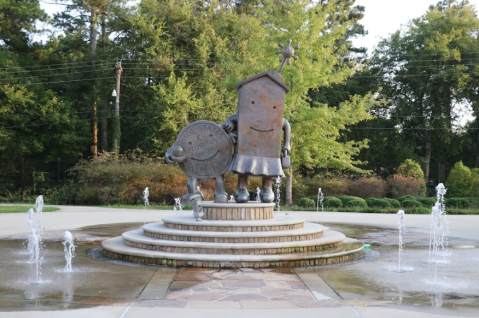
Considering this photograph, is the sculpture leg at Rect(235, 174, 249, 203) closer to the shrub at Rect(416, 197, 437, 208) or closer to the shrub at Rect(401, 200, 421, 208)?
the shrub at Rect(401, 200, 421, 208)

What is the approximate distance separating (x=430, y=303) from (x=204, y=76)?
91.8 ft

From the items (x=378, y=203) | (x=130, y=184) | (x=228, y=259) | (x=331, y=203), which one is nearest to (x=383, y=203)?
(x=378, y=203)

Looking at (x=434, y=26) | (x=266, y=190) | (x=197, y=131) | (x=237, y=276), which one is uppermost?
(x=434, y=26)

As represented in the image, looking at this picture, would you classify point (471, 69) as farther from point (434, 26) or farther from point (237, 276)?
point (237, 276)

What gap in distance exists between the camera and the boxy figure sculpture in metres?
10.9

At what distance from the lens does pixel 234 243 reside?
9180 millimetres

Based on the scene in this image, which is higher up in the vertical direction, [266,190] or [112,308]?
[266,190]

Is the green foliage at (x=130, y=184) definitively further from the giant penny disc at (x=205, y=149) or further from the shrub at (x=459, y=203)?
the giant penny disc at (x=205, y=149)

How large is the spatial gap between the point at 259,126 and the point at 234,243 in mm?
2844

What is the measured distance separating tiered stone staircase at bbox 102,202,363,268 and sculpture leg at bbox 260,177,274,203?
19.0 inches

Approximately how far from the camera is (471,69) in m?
37.3

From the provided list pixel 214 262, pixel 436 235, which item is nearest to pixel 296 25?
pixel 436 235

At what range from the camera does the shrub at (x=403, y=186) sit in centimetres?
2642

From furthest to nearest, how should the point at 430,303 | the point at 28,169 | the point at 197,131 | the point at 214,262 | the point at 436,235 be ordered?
the point at 28,169 → the point at 436,235 → the point at 197,131 → the point at 214,262 → the point at 430,303
